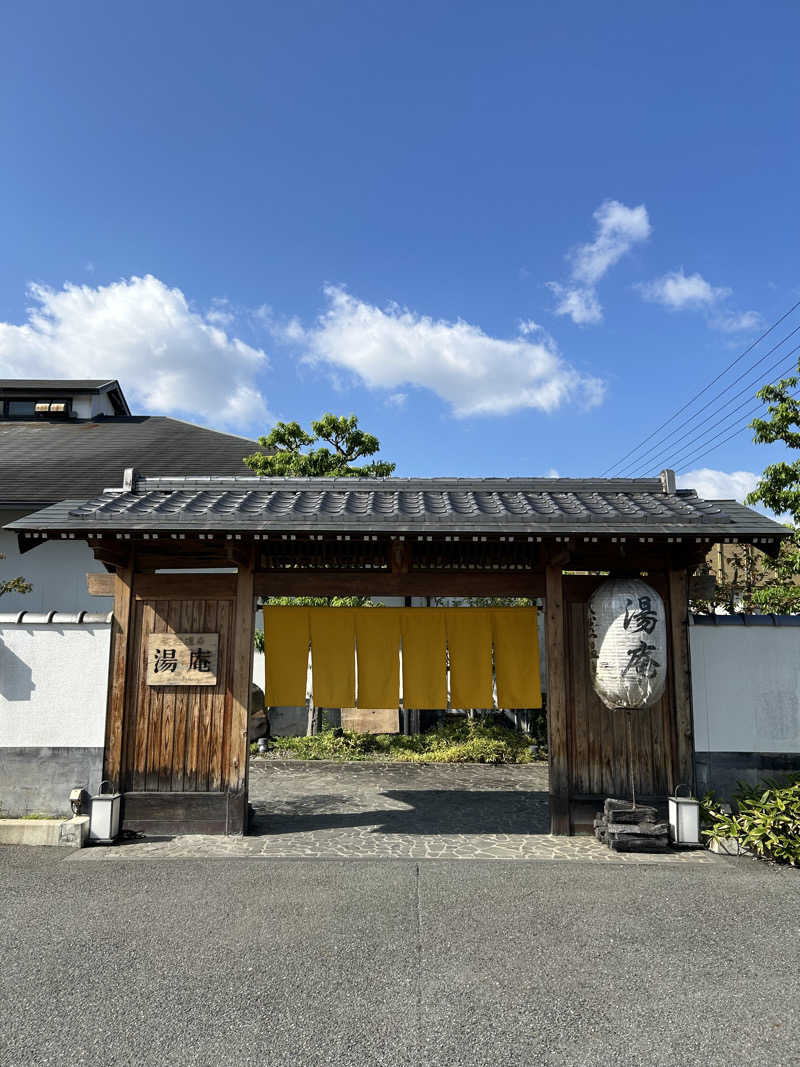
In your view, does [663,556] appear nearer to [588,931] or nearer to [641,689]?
[641,689]

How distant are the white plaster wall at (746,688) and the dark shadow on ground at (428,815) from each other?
2.58m

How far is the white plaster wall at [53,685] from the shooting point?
7879 mm

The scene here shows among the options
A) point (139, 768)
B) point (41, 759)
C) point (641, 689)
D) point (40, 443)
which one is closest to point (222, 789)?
point (139, 768)

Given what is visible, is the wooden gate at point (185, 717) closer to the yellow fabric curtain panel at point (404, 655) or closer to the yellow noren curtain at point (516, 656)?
the yellow fabric curtain panel at point (404, 655)

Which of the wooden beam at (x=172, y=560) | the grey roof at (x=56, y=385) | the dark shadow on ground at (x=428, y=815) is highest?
the grey roof at (x=56, y=385)

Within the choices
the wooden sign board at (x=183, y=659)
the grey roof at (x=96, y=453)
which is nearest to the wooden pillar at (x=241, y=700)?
the wooden sign board at (x=183, y=659)

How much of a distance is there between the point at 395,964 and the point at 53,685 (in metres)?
5.57

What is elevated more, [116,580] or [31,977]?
[116,580]

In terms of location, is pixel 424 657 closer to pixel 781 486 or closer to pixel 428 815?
pixel 428 815

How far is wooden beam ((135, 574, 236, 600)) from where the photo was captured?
8.18 metres

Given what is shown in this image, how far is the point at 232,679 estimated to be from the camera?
26.4ft

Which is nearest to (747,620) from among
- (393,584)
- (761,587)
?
(393,584)

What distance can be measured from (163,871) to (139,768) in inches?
64.8

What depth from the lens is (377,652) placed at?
8648mm
